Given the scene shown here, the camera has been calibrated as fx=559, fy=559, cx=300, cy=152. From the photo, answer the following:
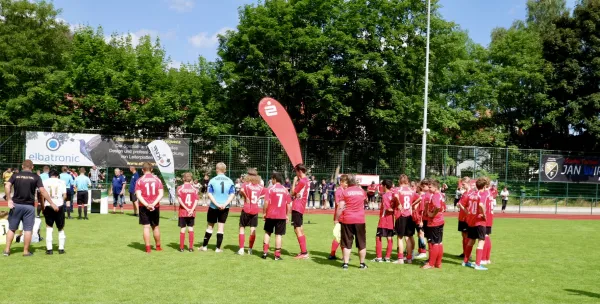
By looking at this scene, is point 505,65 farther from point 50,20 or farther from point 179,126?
point 50,20

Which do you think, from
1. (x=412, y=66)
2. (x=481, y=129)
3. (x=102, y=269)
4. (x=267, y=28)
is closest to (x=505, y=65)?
(x=481, y=129)

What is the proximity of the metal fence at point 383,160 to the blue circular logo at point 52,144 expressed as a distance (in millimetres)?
1142

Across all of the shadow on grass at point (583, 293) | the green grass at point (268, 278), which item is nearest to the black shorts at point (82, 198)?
the green grass at point (268, 278)

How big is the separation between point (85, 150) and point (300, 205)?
706 inches

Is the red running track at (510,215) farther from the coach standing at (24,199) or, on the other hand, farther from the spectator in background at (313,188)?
the coach standing at (24,199)

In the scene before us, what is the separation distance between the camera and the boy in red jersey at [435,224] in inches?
408

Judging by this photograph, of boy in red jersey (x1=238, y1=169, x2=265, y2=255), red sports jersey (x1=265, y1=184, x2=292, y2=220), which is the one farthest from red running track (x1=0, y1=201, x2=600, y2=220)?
red sports jersey (x1=265, y1=184, x2=292, y2=220)

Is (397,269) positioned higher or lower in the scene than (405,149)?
lower

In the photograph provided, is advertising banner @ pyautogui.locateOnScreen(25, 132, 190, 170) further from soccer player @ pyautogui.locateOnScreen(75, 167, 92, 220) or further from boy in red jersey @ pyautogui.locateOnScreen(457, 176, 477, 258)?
boy in red jersey @ pyautogui.locateOnScreen(457, 176, 477, 258)

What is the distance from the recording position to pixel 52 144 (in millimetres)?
26344

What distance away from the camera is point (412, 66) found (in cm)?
3362

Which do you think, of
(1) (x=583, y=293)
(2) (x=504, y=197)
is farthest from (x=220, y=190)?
(2) (x=504, y=197)

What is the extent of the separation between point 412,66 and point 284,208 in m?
24.3

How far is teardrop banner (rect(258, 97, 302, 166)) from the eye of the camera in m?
19.1
